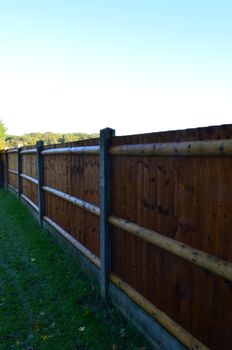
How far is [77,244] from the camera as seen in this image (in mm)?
4852

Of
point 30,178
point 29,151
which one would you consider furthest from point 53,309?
point 29,151

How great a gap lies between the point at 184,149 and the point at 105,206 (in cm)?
157

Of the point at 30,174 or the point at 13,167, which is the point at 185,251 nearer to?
the point at 30,174

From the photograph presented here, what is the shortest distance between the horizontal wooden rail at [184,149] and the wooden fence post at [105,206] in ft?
1.39

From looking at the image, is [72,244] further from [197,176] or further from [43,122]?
[43,122]

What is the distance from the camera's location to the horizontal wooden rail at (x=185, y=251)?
1975 mm

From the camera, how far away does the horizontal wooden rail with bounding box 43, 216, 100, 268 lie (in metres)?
4.12

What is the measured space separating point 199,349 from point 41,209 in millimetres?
5505

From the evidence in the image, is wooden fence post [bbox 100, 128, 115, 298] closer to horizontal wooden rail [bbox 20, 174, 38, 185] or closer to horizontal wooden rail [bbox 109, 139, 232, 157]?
horizontal wooden rail [bbox 109, 139, 232, 157]

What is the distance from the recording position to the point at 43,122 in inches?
2313

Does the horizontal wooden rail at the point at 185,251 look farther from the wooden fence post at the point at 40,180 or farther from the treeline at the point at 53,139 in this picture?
the treeline at the point at 53,139

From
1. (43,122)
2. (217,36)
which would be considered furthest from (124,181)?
(43,122)

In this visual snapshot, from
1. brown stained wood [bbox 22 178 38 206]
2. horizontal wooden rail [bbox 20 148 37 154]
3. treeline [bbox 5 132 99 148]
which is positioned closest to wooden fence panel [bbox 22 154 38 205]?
brown stained wood [bbox 22 178 38 206]

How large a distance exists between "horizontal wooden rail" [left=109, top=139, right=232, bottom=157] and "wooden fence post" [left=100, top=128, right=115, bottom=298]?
1.39 ft
